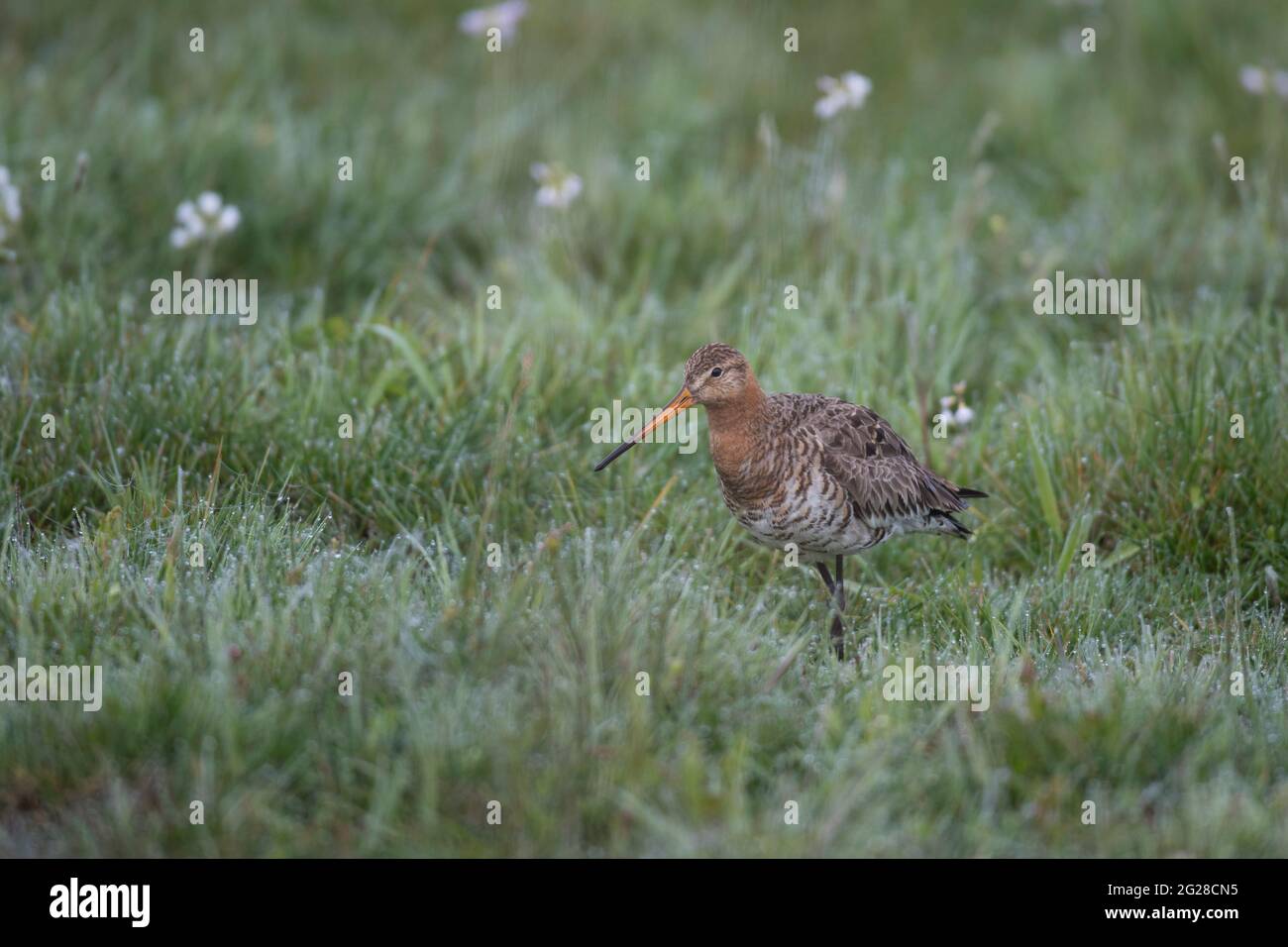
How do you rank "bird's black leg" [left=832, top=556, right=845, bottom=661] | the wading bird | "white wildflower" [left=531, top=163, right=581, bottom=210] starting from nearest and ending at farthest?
1. "bird's black leg" [left=832, top=556, right=845, bottom=661]
2. the wading bird
3. "white wildflower" [left=531, top=163, right=581, bottom=210]

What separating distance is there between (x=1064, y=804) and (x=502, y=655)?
63.6 inches

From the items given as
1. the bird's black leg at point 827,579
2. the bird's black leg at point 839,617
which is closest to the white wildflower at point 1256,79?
the bird's black leg at point 839,617

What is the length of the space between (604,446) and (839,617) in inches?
55.4

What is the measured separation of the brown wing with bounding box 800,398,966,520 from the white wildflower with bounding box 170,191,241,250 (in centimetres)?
314

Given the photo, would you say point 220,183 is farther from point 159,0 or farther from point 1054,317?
point 1054,317

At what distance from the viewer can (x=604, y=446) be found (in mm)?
6000

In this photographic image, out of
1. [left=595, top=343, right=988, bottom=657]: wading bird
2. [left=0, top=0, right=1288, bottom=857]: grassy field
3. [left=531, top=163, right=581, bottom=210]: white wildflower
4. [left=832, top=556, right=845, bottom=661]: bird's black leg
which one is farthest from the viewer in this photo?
[left=531, top=163, right=581, bottom=210]: white wildflower

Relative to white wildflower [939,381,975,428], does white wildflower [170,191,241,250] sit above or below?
above

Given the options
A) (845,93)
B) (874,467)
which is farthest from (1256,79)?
(874,467)

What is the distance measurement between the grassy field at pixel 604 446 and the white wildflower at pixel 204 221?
371 mm

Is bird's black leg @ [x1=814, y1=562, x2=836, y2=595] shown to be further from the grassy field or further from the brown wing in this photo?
the brown wing

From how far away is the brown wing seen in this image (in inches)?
208

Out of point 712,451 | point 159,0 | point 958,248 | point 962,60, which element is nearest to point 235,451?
point 712,451

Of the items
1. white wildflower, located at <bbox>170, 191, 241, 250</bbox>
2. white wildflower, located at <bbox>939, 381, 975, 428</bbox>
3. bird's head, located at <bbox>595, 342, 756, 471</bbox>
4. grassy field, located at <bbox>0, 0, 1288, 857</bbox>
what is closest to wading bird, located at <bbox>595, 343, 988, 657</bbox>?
bird's head, located at <bbox>595, 342, 756, 471</bbox>
